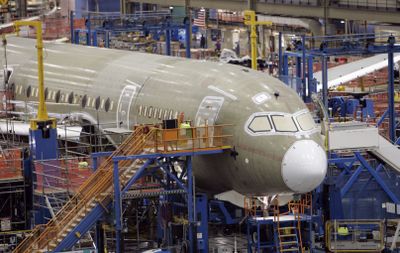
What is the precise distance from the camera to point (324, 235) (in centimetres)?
4641

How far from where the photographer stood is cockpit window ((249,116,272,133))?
41531 millimetres

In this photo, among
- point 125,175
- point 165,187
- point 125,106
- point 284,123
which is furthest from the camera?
point 125,106

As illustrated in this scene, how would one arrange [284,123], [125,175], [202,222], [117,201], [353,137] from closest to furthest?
[284,123]
[117,201]
[125,175]
[202,222]
[353,137]

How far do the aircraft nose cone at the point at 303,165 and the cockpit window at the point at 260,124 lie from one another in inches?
41.2

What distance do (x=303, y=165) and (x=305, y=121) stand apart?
1587 mm

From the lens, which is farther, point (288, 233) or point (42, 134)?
point (42, 134)

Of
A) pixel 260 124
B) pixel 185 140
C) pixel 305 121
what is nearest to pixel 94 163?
Answer: pixel 185 140

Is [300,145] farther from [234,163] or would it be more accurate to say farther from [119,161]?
[119,161]

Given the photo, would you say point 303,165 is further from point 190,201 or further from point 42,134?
point 42,134

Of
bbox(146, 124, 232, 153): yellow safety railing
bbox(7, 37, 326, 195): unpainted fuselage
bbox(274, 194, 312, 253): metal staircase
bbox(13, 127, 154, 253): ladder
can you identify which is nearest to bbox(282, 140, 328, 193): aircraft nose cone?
bbox(7, 37, 326, 195): unpainted fuselage

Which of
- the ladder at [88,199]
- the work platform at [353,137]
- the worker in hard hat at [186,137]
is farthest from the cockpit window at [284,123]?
the work platform at [353,137]

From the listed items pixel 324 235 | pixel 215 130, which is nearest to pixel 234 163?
pixel 215 130

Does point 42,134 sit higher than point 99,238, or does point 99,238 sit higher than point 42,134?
point 42,134

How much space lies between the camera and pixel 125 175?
42.5 metres
